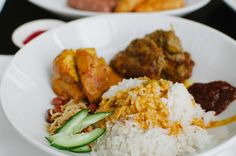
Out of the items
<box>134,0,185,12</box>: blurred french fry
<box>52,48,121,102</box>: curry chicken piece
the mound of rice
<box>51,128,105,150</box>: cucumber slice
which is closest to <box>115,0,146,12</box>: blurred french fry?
<box>134,0,185,12</box>: blurred french fry

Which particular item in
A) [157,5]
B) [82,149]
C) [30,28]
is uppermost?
[157,5]

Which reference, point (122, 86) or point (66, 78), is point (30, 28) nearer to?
point (66, 78)

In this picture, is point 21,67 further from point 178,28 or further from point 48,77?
point 178,28

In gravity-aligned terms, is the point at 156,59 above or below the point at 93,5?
above

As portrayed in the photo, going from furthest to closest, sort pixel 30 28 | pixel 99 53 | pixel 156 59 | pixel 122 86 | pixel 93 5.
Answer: pixel 93 5, pixel 30 28, pixel 99 53, pixel 156 59, pixel 122 86

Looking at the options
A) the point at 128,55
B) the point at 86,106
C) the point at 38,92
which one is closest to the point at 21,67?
the point at 38,92

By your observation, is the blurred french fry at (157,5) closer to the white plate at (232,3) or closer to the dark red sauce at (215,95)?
the white plate at (232,3)

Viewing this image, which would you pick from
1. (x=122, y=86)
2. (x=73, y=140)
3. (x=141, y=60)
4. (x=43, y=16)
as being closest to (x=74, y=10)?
(x=43, y=16)
